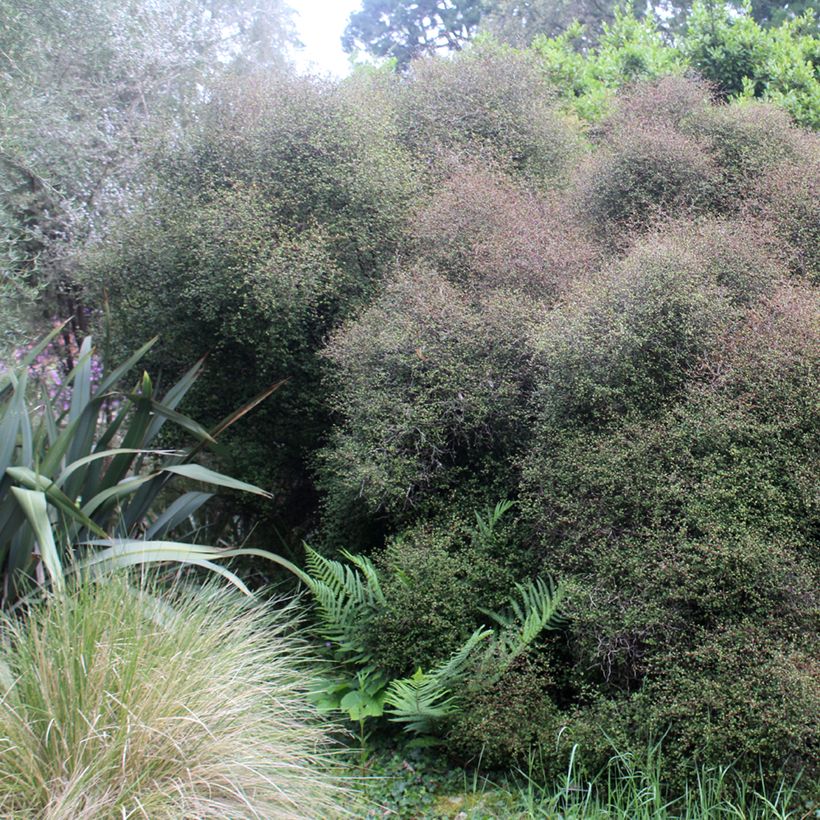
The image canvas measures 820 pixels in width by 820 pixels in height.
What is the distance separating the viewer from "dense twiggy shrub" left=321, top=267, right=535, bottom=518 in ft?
19.6

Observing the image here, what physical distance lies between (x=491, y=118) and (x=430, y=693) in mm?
6721

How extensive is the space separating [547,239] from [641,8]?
56.2 feet

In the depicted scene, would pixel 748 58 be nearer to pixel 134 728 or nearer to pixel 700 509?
pixel 700 509

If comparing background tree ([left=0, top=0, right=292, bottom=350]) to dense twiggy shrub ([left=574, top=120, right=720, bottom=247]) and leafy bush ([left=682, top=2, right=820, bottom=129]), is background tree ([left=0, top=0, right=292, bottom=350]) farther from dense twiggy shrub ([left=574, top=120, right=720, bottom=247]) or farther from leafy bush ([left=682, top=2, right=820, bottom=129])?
leafy bush ([left=682, top=2, right=820, bottom=129])

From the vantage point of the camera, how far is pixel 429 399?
612cm

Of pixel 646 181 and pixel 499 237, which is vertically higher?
pixel 646 181

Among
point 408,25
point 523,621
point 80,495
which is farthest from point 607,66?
point 408,25

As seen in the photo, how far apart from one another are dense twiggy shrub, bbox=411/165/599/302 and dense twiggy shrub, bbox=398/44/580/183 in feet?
3.42

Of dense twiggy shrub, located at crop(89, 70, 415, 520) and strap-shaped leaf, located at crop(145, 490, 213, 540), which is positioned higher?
dense twiggy shrub, located at crop(89, 70, 415, 520)

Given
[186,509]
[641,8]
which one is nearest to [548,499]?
[186,509]

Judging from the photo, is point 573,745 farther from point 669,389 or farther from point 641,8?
point 641,8

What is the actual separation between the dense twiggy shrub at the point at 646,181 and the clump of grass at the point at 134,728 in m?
5.36

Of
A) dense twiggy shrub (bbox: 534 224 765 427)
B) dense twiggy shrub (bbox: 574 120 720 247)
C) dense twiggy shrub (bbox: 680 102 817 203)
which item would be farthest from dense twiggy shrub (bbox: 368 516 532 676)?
dense twiggy shrub (bbox: 680 102 817 203)

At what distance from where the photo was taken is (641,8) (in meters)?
21.2
